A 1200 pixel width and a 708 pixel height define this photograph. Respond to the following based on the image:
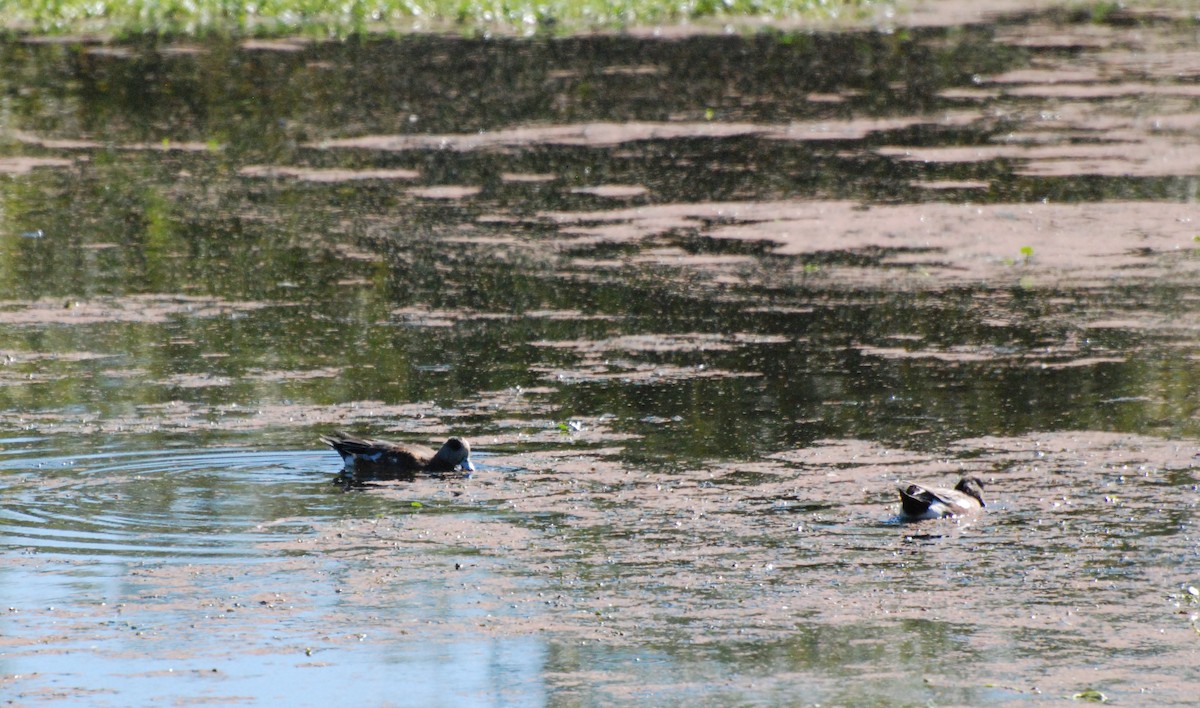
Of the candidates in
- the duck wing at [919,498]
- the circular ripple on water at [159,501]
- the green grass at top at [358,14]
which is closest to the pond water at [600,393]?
the circular ripple on water at [159,501]

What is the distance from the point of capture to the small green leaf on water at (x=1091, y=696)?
6359 millimetres

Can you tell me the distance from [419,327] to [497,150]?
21.3 ft

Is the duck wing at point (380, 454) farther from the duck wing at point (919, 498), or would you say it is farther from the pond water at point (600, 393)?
the duck wing at point (919, 498)

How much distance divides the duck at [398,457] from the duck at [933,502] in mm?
2269

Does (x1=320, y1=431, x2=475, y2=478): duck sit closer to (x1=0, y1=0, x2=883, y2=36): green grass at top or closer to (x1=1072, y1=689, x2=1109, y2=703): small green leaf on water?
(x1=1072, y1=689, x2=1109, y2=703): small green leaf on water

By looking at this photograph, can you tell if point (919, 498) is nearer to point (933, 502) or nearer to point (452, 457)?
point (933, 502)

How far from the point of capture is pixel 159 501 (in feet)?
29.6

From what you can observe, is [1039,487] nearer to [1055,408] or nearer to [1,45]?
[1055,408]

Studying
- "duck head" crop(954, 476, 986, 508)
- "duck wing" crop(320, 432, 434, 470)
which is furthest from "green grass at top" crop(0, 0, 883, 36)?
"duck head" crop(954, 476, 986, 508)

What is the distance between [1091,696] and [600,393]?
4912mm

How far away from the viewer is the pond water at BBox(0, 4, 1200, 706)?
7.04m

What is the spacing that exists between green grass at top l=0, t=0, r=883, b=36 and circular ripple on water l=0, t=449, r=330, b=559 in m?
18.8

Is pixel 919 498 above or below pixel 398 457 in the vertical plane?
above

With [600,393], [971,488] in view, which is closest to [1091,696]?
[971,488]
